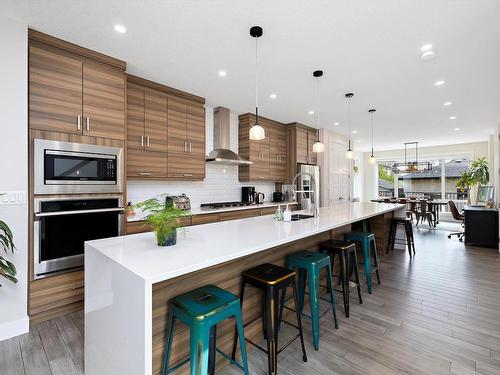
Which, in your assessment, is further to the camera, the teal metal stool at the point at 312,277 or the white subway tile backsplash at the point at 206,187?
the white subway tile backsplash at the point at 206,187

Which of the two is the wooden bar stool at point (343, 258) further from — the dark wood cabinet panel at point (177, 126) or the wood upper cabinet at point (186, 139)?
the dark wood cabinet panel at point (177, 126)

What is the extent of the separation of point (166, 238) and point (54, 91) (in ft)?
6.79

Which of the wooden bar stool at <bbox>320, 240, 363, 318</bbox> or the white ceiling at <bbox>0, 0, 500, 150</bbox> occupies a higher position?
the white ceiling at <bbox>0, 0, 500, 150</bbox>

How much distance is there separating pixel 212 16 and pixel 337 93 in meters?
2.48

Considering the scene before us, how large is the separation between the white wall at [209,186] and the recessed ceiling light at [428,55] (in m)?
3.22

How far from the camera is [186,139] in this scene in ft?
12.9

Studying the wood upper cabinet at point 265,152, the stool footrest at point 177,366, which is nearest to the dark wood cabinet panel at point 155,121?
the wood upper cabinet at point 265,152

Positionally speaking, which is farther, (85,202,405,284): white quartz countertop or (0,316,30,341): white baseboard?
(0,316,30,341): white baseboard

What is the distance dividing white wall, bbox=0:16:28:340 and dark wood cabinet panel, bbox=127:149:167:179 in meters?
1.16

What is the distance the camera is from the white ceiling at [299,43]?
2062 mm

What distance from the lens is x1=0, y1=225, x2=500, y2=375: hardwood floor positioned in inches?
68.7

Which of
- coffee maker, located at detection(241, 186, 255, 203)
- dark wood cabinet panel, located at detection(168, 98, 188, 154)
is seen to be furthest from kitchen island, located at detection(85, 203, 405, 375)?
coffee maker, located at detection(241, 186, 255, 203)

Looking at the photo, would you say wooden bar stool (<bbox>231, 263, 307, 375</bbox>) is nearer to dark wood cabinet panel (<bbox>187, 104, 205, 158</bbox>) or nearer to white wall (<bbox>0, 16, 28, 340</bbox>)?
white wall (<bbox>0, 16, 28, 340</bbox>)

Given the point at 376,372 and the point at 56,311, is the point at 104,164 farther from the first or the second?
the point at 376,372
